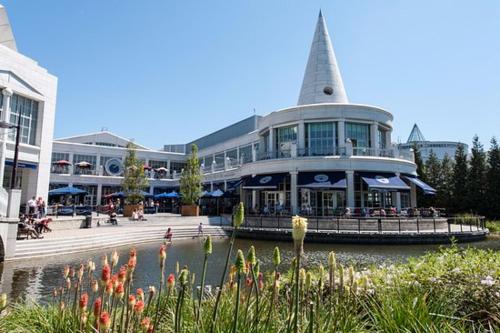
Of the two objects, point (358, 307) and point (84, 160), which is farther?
point (84, 160)

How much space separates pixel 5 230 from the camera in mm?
12961

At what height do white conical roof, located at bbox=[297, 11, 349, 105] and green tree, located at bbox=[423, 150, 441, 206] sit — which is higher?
white conical roof, located at bbox=[297, 11, 349, 105]

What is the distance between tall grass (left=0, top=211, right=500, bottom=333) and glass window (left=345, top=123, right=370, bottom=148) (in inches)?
1042

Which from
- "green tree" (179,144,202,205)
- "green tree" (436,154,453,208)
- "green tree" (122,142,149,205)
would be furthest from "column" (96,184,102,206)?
"green tree" (436,154,453,208)

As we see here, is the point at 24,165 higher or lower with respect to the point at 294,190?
higher

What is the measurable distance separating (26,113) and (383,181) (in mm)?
27283

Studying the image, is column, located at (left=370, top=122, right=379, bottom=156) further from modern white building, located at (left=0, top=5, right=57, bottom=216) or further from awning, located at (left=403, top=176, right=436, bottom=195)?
modern white building, located at (left=0, top=5, right=57, bottom=216)

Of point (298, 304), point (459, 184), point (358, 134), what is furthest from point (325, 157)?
point (298, 304)

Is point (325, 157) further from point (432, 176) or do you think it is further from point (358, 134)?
point (432, 176)

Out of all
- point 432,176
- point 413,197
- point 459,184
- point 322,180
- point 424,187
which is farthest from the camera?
point 432,176

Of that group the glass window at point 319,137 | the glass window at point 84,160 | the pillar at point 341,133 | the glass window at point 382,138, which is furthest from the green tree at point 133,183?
the glass window at point 382,138

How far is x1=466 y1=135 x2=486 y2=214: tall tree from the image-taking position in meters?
37.4

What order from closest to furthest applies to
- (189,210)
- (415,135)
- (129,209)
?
1. (129,209)
2. (189,210)
3. (415,135)

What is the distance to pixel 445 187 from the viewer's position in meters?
41.7
